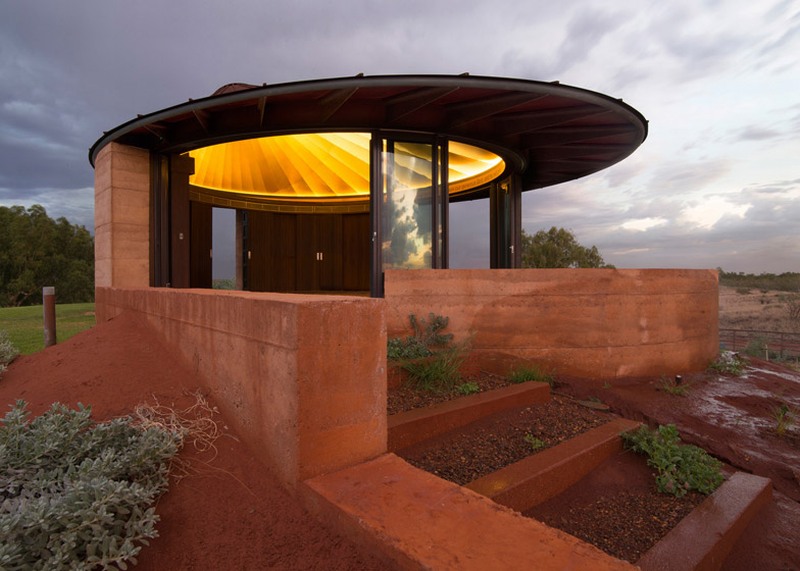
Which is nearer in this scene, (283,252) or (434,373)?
(434,373)

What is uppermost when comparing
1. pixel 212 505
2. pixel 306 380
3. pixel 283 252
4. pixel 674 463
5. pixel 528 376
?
pixel 283 252

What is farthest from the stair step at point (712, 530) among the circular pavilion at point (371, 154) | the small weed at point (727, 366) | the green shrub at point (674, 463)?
the circular pavilion at point (371, 154)

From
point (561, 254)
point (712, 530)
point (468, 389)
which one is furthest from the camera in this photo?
point (561, 254)

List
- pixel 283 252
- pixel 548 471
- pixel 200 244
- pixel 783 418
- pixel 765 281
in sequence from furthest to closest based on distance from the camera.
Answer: pixel 765 281 < pixel 283 252 < pixel 200 244 < pixel 783 418 < pixel 548 471

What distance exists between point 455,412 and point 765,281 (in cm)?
6023

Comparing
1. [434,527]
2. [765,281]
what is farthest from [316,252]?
[765,281]

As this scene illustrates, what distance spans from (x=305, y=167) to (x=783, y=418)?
10.6 metres

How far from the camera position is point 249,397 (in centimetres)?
251

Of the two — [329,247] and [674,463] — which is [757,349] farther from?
[674,463]

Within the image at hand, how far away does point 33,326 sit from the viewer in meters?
10.9

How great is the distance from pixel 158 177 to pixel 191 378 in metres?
6.34

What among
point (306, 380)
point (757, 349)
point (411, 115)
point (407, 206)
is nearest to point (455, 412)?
point (306, 380)

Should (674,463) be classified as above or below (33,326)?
below

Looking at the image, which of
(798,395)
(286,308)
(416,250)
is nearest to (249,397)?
(286,308)
